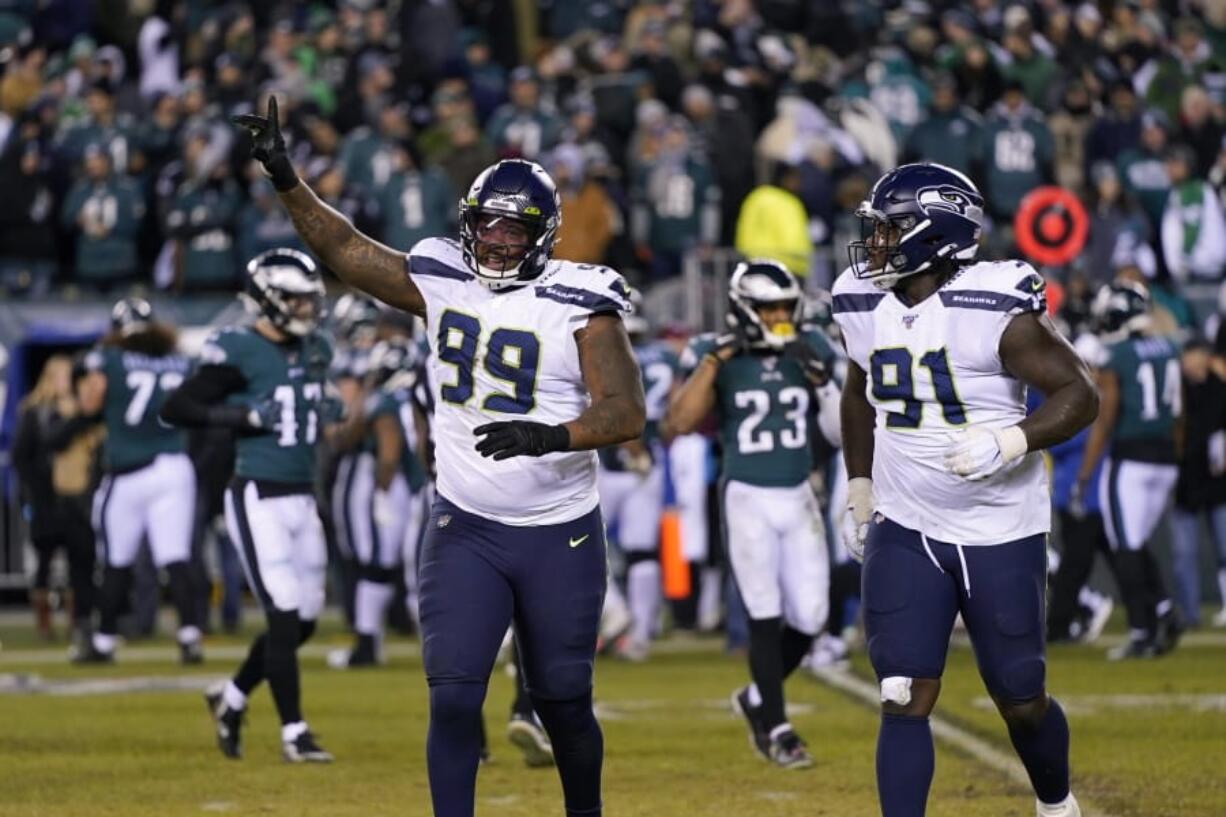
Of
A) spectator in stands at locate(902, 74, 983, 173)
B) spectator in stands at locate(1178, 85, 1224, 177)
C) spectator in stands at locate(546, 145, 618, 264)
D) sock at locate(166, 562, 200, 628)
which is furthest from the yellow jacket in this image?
sock at locate(166, 562, 200, 628)

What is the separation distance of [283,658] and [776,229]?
319 inches

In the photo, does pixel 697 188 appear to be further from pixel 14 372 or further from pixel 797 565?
pixel 797 565

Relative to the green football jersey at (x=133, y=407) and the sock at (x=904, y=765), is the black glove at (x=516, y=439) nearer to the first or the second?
the sock at (x=904, y=765)

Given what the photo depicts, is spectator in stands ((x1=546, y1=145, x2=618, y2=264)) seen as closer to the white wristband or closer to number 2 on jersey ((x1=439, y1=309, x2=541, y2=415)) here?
number 2 on jersey ((x1=439, y1=309, x2=541, y2=415))

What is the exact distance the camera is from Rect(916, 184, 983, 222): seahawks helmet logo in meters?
6.13

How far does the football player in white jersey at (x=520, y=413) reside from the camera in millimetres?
6066

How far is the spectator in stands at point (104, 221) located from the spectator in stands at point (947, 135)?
5.77 m

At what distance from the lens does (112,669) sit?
43.5ft

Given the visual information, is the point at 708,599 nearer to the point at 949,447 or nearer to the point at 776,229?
the point at 776,229

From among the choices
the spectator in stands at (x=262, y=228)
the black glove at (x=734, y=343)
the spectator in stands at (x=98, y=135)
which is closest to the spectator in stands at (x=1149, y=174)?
the spectator in stands at (x=262, y=228)

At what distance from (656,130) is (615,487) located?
4859 mm

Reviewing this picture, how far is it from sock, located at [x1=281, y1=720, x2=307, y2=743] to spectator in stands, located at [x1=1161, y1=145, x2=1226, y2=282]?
10098 millimetres

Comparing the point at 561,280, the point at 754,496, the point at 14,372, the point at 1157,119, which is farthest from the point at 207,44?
the point at 561,280

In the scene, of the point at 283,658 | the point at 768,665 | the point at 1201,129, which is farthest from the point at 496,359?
the point at 1201,129
